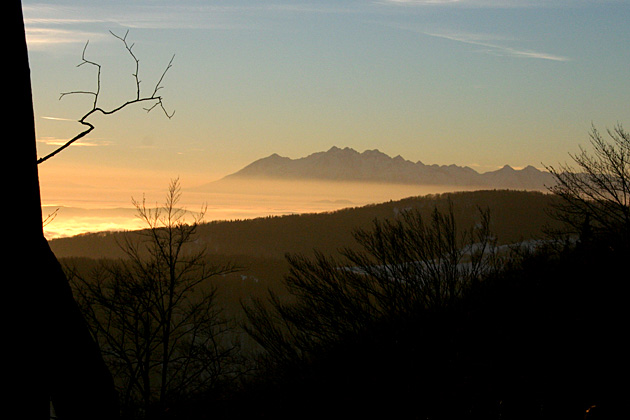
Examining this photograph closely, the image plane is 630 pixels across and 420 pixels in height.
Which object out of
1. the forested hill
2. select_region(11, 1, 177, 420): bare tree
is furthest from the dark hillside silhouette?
the forested hill

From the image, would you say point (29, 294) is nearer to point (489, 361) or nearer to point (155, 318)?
point (489, 361)

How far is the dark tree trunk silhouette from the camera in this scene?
283 centimetres

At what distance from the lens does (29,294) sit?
2.93 m

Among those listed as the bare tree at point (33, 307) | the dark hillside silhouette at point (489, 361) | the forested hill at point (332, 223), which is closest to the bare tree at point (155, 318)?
the dark hillside silhouette at point (489, 361)

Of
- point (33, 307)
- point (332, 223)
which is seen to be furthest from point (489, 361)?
point (332, 223)

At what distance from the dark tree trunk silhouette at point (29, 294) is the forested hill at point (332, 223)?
158 metres

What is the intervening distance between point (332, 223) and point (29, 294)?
17086 cm

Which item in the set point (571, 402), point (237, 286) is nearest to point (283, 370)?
point (571, 402)

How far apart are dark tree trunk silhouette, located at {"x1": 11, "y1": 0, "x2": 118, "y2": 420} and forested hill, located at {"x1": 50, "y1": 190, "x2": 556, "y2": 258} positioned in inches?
6205

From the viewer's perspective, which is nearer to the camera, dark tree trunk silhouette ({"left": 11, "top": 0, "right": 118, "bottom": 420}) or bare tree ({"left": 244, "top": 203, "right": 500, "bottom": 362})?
dark tree trunk silhouette ({"left": 11, "top": 0, "right": 118, "bottom": 420})

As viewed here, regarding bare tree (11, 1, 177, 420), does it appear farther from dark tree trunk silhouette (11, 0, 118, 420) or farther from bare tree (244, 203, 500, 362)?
bare tree (244, 203, 500, 362)

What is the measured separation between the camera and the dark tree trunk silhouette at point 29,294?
9.27ft

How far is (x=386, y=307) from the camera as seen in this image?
2786cm

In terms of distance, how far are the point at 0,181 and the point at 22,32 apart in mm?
780
